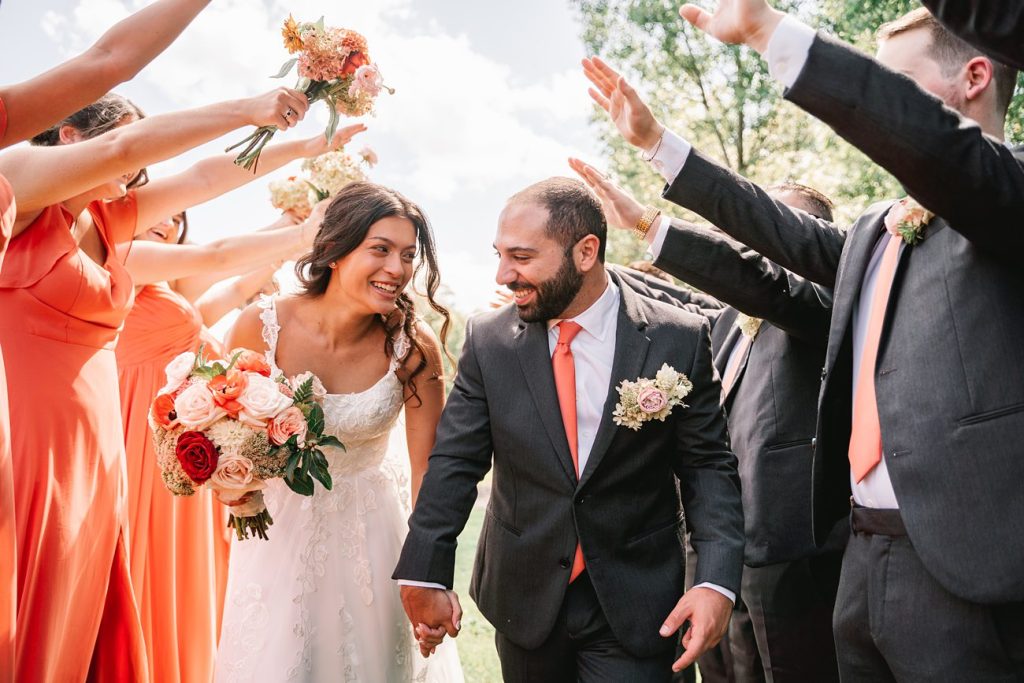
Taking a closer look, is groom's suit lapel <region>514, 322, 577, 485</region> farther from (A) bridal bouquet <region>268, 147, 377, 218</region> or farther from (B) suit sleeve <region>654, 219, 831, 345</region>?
A: (A) bridal bouquet <region>268, 147, 377, 218</region>

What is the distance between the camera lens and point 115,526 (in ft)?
11.9

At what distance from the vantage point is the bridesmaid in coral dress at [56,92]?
2.52 metres

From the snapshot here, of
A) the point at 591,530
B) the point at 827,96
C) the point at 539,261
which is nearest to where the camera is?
the point at 827,96

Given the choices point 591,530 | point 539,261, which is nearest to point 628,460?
point 591,530

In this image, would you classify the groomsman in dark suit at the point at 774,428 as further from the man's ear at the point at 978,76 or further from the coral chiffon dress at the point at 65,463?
the coral chiffon dress at the point at 65,463

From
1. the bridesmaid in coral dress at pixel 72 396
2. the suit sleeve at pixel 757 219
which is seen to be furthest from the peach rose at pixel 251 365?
the suit sleeve at pixel 757 219

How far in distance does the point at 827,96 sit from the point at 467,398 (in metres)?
2.00

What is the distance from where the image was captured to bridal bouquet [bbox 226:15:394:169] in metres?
4.13

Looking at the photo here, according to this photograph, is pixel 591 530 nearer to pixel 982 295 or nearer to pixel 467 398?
pixel 467 398

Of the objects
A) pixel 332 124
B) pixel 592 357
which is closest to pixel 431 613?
pixel 592 357

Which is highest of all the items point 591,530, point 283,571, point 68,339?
point 68,339

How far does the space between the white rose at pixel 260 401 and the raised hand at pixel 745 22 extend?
7.64 ft

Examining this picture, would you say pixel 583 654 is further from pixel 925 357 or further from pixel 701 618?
pixel 925 357

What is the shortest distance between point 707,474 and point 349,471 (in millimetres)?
1949
